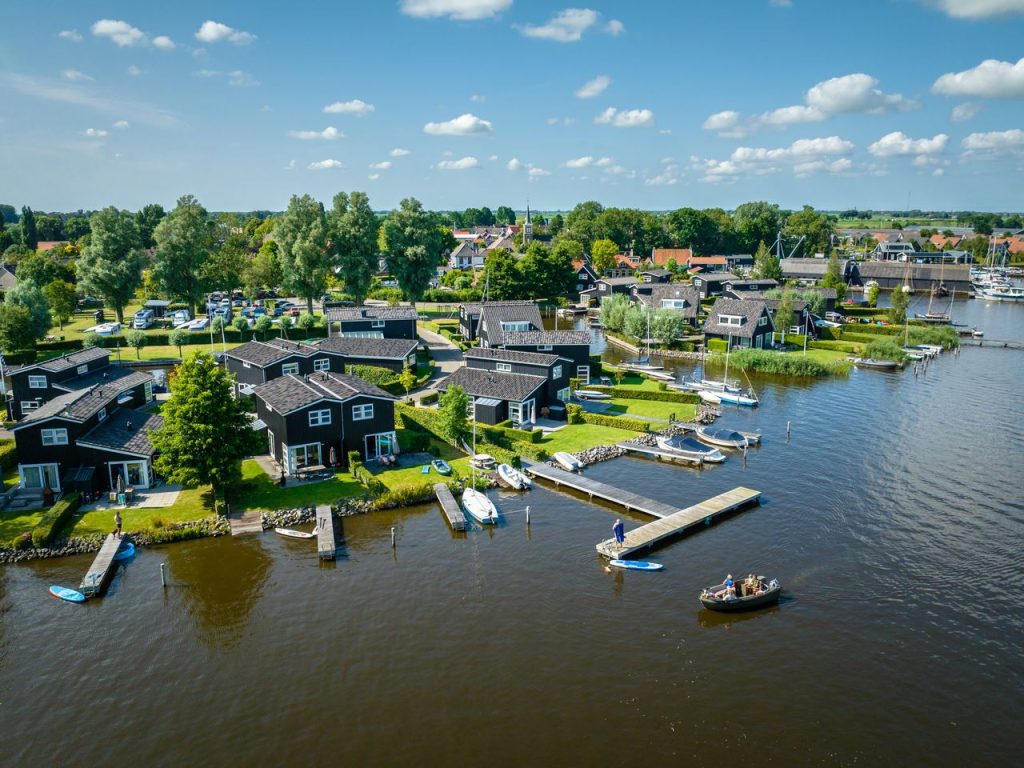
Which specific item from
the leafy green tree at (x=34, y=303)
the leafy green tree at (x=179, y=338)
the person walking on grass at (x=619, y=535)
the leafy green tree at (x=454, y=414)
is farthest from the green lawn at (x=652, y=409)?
the leafy green tree at (x=34, y=303)

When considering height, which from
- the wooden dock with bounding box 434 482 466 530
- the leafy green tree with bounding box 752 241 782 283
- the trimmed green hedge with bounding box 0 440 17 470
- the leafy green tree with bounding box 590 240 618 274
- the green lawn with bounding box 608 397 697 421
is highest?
the leafy green tree with bounding box 590 240 618 274

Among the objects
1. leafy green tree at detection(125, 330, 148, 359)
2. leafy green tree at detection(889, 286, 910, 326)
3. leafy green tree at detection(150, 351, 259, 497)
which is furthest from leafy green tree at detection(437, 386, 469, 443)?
leafy green tree at detection(889, 286, 910, 326)

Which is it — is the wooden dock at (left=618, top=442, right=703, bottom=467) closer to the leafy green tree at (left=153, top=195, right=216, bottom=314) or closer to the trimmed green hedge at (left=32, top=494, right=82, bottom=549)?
the trimmed green hedge at (left=32, top=494, right=82, bottom=549)

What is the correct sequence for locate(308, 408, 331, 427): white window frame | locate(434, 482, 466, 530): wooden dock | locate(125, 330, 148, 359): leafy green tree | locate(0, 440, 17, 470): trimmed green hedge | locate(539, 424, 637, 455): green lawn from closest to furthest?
locate(434, 482, 466, 530): wooden dock < locate(0, 440, 17, 470): trimmed green hedge < locate(308, 408, 331, 427): white window frame < locate(539, 424, 637, 455): green lawn < locate(125, 330, 148, 359): leafy green tree

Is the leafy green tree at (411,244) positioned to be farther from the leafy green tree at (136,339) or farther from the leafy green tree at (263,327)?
the leafy green tree at (136,339)

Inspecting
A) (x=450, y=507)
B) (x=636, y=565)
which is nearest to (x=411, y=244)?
(x=450, y=507)
